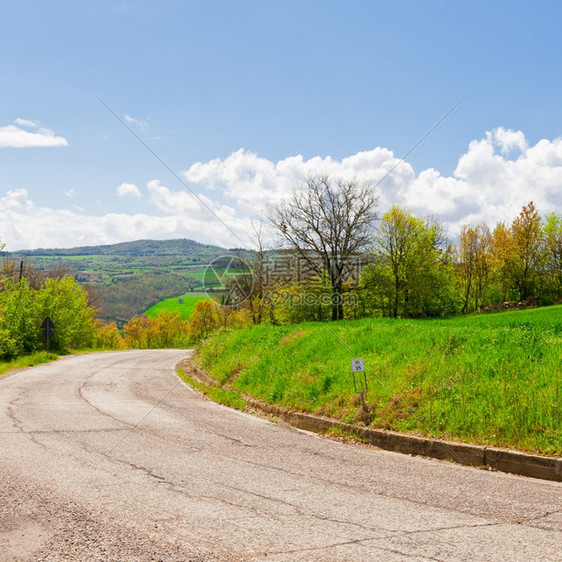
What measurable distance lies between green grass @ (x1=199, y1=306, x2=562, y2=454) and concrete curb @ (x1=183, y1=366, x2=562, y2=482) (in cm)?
27

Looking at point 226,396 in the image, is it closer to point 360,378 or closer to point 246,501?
point 360,378

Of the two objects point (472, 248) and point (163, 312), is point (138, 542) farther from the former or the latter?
point (163, 312)

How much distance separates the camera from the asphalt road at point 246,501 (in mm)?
4043

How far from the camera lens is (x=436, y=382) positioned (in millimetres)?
9648

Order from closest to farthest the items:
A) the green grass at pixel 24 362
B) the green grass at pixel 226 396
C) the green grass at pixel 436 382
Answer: the green grass at pixel 436 382 < the green grass at pixel 226 396 < the green grass at pixel 24 362

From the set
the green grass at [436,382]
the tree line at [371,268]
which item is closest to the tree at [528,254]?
the tree line at [371,268]

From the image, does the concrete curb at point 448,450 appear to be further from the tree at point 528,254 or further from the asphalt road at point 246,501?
the tree at point 528,254

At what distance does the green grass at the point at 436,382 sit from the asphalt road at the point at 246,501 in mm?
1026

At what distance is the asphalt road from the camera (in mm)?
4043

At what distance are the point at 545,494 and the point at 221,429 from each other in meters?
5.83

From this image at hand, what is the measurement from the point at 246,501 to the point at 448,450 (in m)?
4.02

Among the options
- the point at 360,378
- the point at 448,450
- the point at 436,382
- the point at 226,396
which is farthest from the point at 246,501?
the point at 226,396

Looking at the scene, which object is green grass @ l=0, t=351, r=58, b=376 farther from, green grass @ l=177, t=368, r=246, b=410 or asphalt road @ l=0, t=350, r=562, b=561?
asphalt road @ l=0, t=350, r=562, b=561

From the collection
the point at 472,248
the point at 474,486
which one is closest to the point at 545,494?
the point at 474,486
